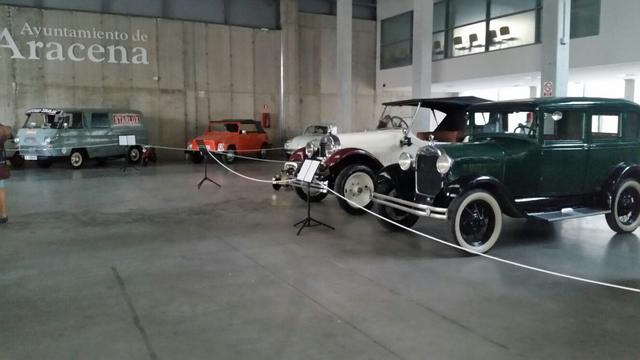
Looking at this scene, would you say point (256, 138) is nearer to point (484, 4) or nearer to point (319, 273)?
point (484, 4)

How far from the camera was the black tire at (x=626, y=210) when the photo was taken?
6.69 meters

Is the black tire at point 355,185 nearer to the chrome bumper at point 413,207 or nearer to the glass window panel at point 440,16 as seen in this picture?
the chrome bumper at point 413,207

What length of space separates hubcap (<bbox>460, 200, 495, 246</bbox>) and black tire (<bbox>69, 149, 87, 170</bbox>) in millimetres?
12705

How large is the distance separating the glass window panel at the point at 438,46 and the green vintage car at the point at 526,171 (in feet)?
38.2

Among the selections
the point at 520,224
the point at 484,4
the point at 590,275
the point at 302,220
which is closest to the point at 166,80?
the point at 484,4

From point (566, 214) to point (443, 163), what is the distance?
5.69 feet

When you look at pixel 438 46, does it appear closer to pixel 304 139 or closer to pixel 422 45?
pixel 422 45

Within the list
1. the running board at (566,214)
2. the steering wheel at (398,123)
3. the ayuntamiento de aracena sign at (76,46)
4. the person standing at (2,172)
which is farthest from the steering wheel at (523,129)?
the ayuntamiento de aracena sign at (76,46)

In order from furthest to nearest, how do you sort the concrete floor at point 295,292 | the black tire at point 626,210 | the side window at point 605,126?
the black tire at point 626,210 < the side window at point 605,126 < the concrete floor at point 295,292

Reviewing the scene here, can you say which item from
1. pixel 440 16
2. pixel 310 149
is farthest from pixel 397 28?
pixel 310 149

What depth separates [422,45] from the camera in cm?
1622

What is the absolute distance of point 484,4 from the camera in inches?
634

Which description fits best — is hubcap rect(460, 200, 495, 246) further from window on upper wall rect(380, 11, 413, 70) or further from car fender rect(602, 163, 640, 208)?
window on upper wall rect(380, 11, 413, 70)

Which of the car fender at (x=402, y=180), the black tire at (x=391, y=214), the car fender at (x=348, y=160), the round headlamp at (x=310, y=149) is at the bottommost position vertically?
the black tire at (x=391, y=214)
